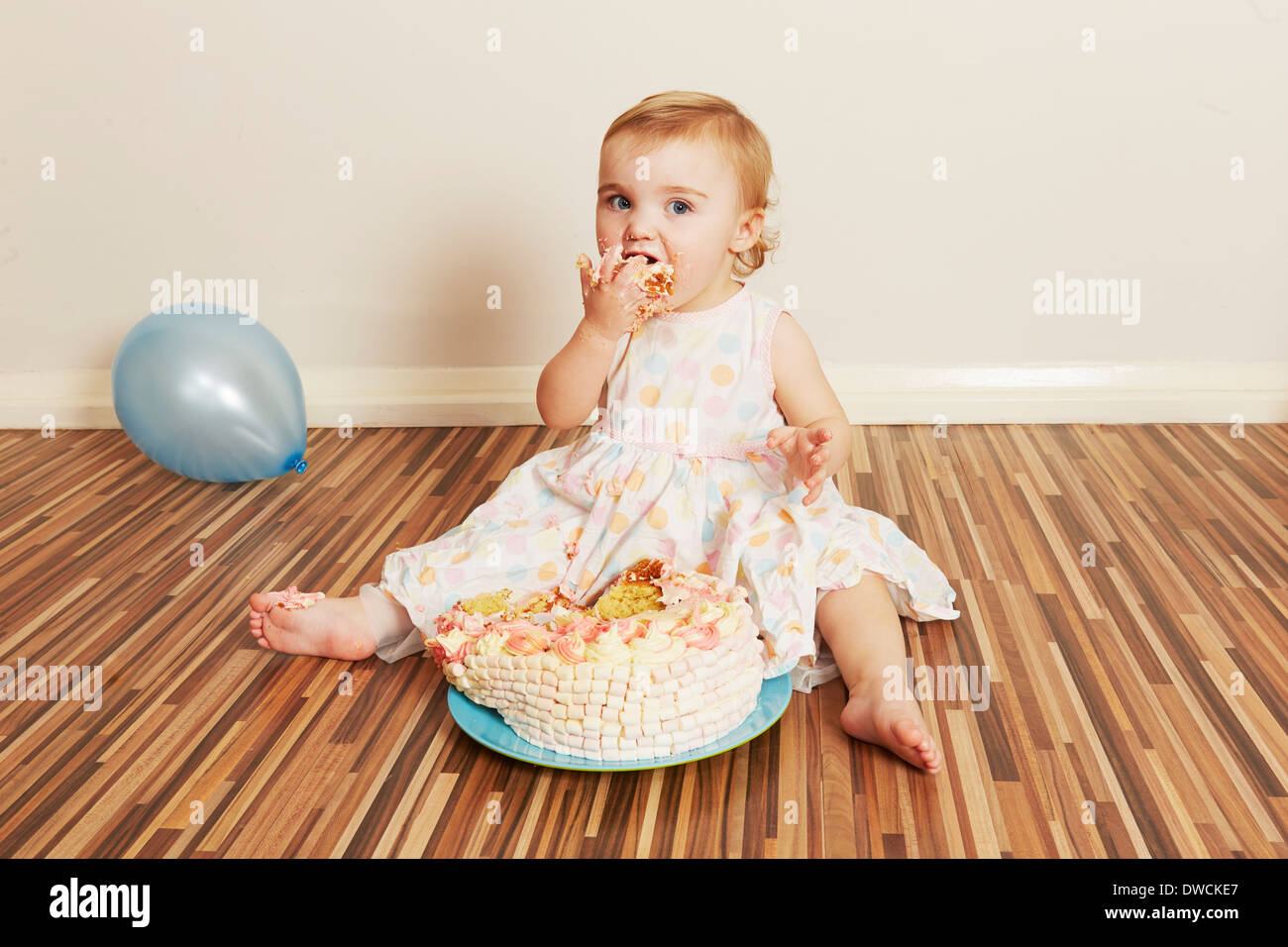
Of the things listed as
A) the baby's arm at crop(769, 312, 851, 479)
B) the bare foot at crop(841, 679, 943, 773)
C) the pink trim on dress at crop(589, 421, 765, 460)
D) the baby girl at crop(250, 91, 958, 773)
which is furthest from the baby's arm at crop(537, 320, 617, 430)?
the bare foot at crop(841, 679, 943, 773)

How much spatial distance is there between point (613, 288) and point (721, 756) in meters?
0.55

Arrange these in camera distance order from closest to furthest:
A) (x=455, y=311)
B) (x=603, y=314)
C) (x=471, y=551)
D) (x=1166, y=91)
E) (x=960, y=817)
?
(x=960, y=817)
(x=603, y=314)
(x=471, y=551)
(x=1166, y=91)
(x=455, y=311)

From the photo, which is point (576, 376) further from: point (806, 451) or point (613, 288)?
point (806, 451)

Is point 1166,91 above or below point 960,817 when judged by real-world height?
above

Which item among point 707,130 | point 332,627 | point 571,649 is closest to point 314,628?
point 332,627

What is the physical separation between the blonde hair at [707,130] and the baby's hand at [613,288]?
0.47 ft

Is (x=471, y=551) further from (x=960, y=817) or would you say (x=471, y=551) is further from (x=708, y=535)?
(x=960, y=817)

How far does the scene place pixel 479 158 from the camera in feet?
7.75

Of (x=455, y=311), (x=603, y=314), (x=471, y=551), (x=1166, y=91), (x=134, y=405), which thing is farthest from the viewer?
(x=455, y=311)

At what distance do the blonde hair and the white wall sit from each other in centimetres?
79

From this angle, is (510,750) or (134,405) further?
(134,405)

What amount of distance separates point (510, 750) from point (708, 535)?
1.39ft

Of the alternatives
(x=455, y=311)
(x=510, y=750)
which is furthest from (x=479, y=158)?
(x=510, y=750)

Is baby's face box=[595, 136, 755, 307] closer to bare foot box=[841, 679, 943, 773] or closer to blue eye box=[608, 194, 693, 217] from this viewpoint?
blue eye box=[608, 194, 693, 217]
